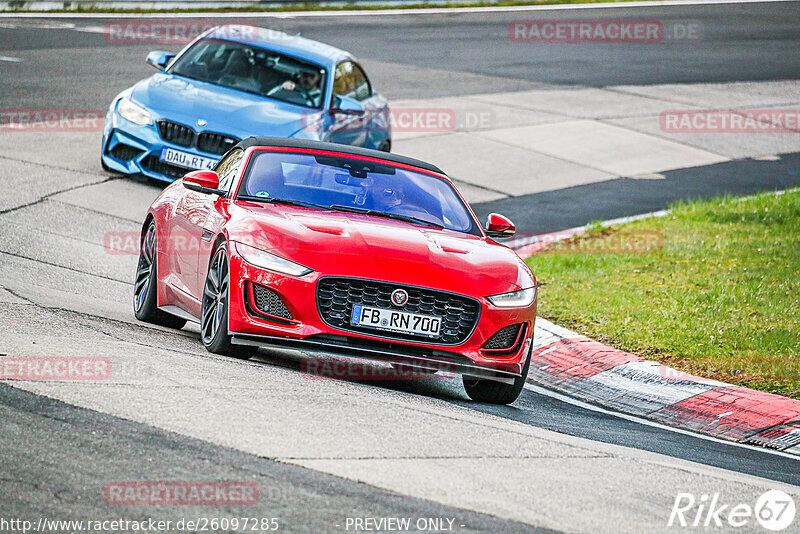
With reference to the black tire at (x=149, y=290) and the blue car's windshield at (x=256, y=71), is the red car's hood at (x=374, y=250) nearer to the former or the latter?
the black tire at (x=149, y=290)

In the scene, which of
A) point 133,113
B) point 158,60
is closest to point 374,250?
point 133,113

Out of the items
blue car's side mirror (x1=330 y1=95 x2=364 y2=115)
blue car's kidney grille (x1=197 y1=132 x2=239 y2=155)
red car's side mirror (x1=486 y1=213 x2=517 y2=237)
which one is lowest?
blue car's kidney grille (x1=197 y1=132 x2=239 y2=155)

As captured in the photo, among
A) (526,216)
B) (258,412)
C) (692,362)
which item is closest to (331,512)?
(258,412)

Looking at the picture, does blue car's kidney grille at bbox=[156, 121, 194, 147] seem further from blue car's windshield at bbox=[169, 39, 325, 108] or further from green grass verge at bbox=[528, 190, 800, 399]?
green grass verge at bbox=[528, 190, 800, 399]

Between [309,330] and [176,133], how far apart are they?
24.5ft

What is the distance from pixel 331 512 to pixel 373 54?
2321cm

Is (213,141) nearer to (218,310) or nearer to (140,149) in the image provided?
(140,149)

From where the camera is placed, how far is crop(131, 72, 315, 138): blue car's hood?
48.0ft

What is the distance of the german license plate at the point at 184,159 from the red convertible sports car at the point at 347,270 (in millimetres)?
5128

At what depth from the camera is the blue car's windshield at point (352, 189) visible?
348 inches

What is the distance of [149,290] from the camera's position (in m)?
9.62

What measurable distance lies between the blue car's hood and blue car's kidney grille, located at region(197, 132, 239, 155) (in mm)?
60

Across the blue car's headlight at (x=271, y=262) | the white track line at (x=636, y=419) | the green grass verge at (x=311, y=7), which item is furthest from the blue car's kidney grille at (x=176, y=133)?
the green grass verge at (x=311, y=7)

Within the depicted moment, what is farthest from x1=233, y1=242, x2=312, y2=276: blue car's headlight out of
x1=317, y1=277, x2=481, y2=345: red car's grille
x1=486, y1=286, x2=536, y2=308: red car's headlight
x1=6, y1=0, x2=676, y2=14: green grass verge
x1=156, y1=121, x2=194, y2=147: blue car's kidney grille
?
x1=6, y1=0, x2=676, y2=14: green grass verge
